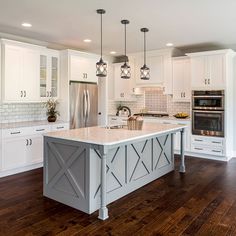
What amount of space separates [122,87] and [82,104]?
5.88 ft

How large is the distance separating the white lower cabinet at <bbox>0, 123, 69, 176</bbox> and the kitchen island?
135 cm

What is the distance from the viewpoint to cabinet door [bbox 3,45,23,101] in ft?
15.8

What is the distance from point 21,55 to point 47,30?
2.42 ft

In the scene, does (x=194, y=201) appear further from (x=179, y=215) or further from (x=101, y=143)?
(x=101, y=143)

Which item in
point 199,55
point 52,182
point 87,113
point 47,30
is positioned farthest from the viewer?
point 87,113

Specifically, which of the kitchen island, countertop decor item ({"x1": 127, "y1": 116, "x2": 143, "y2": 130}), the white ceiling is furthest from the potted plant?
countertop decor item ({"x1": 127, "y1": 116, "x2": 143, "y2": 130})

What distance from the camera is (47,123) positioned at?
536cm

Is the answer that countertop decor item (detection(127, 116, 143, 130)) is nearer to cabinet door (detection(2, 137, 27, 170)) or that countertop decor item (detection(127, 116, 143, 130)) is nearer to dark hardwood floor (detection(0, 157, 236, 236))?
dark hardwood floor (detection(0, 157, 236, 236))

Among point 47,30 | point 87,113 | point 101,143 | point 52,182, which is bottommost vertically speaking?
point 52,182

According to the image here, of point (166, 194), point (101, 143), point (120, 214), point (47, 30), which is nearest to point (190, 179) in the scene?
point (166, 194)

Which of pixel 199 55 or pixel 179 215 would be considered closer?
pixel 179 215

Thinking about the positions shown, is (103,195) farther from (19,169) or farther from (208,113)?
(208,113)

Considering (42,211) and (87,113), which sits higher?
(87,113)

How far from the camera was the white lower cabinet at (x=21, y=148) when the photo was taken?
4.56m
